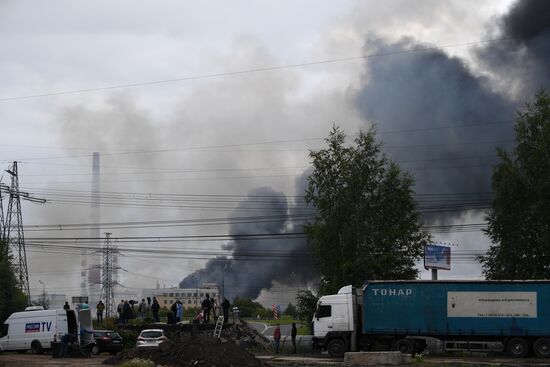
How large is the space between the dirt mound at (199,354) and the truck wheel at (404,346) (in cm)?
1224

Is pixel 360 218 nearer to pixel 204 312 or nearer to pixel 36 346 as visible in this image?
pixel 204 312

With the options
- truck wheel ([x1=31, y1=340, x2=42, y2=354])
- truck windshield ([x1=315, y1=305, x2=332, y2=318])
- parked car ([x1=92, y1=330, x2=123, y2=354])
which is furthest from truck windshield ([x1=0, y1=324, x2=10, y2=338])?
truck windshield ([x1=315, y1=305, x2=332, y2=318])

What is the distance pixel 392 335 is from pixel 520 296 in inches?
301

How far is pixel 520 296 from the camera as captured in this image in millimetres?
41000

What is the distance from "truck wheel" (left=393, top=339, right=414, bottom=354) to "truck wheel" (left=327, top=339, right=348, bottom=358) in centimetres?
318

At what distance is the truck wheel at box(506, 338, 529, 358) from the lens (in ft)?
133

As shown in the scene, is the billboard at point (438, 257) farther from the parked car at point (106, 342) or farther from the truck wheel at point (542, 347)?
the parked car at point (106, 342)

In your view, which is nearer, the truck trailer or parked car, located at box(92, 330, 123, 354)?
the truck trailer

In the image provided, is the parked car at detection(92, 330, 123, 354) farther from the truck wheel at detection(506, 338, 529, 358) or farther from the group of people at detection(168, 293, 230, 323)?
the truck wheel at detection(506, 338, 529, 358)

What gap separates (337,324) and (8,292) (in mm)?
31083

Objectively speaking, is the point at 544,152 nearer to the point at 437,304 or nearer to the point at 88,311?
the point at 437,304

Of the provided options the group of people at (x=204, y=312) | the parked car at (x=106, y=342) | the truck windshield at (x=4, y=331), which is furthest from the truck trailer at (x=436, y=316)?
the truck windshield at (x=4, y=331)

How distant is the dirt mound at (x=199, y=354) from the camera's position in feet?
104

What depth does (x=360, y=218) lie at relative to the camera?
55.8 metres
